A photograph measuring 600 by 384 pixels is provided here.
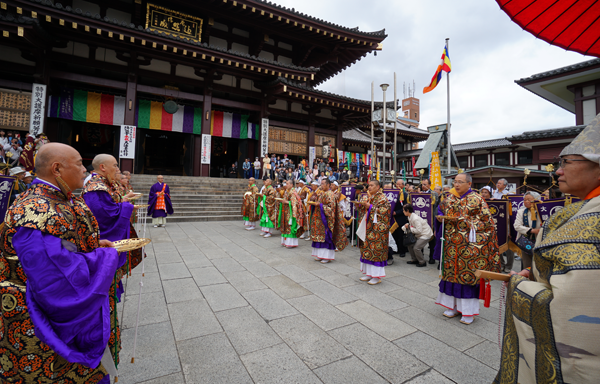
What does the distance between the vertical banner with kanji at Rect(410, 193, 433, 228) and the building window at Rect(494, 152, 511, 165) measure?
57.9 feet

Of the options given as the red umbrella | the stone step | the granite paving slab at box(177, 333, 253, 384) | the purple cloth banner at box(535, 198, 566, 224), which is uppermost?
the red umbrella

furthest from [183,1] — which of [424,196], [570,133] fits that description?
[570,133]

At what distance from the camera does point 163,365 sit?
2.20 m

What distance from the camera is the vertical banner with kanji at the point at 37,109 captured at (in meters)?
9.95

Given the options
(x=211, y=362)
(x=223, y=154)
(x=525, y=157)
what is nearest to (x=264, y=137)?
(x=223, y=154)

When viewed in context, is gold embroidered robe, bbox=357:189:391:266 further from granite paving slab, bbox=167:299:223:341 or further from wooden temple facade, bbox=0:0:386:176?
wooden temple facade, bbox=0:0:386:176

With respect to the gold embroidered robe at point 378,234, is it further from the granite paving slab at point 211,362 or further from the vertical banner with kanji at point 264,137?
the vertical banner with kanji at point 264,137

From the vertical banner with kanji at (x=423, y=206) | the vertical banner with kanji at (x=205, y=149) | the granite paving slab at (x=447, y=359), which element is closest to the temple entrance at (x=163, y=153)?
the vertical banner with kanji at (x=205, y=149)

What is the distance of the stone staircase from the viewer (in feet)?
34.8

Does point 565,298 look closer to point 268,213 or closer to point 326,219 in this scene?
point 326,219

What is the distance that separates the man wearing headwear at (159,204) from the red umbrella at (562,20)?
369 inches

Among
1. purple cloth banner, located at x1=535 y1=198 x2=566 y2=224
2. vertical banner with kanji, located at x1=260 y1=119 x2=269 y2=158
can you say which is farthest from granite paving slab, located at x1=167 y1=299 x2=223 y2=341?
vertical banner with kanji, located at x1=260 y1=119 x2=269 y2=158

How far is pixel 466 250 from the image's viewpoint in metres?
3.13

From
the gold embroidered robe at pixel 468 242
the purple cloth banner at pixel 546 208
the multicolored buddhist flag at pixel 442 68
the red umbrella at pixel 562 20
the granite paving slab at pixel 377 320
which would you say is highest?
the multicolored buddhist flag at pixel 442 68
